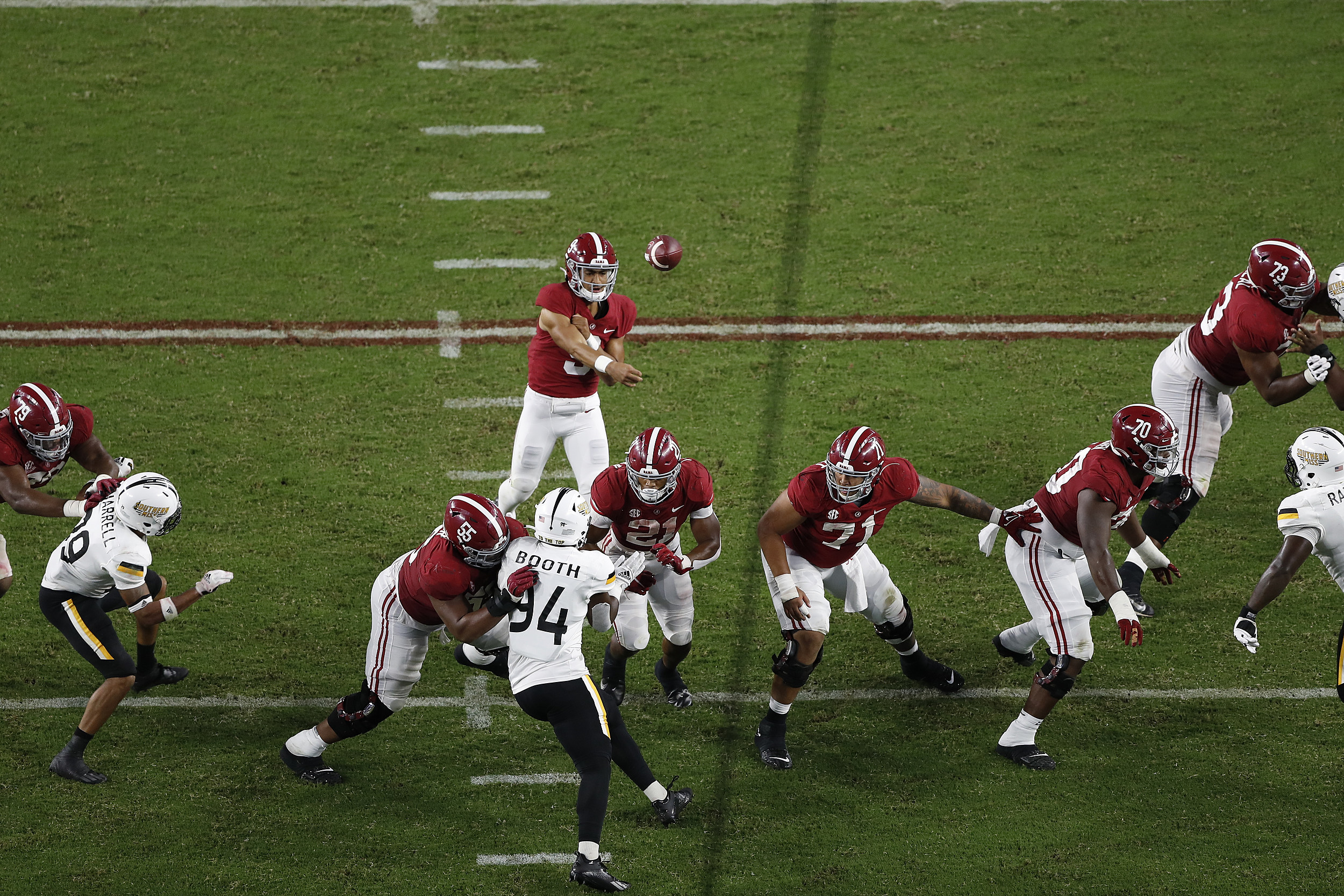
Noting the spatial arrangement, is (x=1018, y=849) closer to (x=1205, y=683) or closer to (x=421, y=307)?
(x=1205, y=683)

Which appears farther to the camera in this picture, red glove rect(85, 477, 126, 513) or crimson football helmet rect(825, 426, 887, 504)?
red glove rect(85, 477, 126, 513)

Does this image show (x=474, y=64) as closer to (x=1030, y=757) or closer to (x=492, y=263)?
(x=492, y=263)

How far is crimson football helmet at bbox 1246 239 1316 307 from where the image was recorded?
6977 millimetres

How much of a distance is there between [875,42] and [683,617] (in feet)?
22.7

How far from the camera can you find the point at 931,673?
6.69 meters

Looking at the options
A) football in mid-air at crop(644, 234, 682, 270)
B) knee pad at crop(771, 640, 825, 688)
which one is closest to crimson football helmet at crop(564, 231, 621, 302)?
football in mid-air at crop(644, 234, 682, 270)

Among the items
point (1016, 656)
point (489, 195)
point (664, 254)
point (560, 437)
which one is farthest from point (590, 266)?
point (489, 195)

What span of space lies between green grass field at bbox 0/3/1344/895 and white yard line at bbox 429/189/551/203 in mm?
93

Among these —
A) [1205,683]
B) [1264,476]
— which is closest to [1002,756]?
[1205,683]

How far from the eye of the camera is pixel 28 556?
7512mm

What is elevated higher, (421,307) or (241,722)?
(421,307)

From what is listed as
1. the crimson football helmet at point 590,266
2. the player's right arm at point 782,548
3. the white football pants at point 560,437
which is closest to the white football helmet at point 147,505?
the white football pants at point 560,437

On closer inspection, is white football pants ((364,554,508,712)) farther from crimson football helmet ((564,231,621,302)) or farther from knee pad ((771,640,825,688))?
crimson football helmet ((564,231,621,302))

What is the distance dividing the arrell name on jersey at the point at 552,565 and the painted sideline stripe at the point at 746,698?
131 cm
